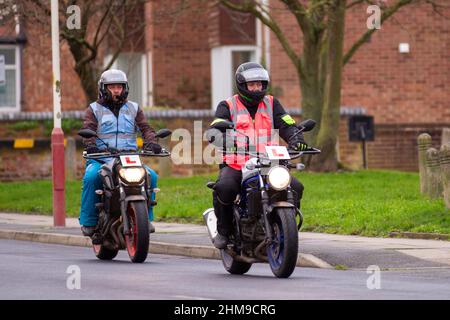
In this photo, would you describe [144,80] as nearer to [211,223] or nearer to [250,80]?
[211,223]

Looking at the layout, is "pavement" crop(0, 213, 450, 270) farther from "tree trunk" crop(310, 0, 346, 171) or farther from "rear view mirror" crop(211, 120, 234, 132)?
"tree trunk" crop(310, 0, 346, 171)

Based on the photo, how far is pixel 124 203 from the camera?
1491cm

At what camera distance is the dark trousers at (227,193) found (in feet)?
44.4

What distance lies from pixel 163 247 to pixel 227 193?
4175 millimetres

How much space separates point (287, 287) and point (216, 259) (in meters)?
4.55

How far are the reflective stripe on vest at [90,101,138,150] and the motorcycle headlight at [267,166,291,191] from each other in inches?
120

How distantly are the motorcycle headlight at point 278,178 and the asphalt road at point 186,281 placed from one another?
2.78 ft

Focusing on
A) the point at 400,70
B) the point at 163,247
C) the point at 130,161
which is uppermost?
the point at 400,70

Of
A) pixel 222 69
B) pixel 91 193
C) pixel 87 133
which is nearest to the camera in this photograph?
→ pixel 87 133

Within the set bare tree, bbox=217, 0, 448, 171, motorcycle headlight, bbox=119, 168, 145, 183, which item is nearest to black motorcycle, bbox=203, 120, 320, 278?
motorcycle headlight, bbox=119, 168, 145, 183

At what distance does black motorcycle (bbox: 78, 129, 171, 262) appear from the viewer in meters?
14.8

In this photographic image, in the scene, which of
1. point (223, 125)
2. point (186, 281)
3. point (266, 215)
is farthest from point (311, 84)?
point (186, 281)

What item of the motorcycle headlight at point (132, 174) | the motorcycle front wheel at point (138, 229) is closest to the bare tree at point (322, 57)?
the motorcycle headlight at point (132, 174)
